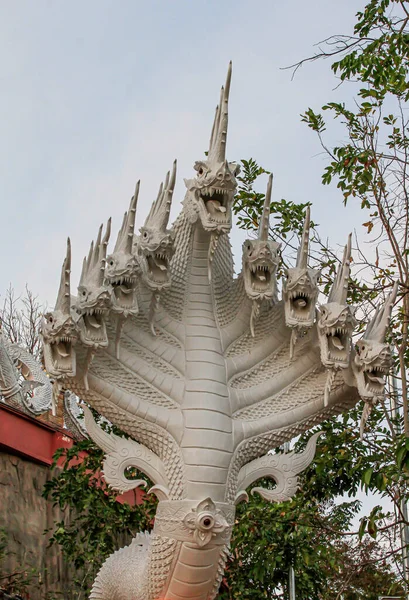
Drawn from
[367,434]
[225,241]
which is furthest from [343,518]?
[225,241]

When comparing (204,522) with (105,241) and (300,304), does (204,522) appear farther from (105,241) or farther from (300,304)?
(105,241)

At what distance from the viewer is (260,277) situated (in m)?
5.66

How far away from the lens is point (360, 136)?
7.63m

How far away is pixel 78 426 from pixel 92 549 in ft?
5.16

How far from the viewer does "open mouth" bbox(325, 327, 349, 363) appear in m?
5.57

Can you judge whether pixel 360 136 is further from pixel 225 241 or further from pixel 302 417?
pixel 302 417

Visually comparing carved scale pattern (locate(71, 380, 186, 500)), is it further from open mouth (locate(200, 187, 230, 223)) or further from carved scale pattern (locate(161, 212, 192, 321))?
open mouth (locate(200, 187, 230, 223))

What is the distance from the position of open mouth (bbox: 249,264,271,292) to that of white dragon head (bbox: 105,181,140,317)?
2.43ft

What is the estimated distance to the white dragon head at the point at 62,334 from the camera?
5199mm

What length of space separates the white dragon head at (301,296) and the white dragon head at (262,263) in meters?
0.12

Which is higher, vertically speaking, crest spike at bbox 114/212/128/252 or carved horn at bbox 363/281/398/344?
crest spike at bbox 114/212/128/252

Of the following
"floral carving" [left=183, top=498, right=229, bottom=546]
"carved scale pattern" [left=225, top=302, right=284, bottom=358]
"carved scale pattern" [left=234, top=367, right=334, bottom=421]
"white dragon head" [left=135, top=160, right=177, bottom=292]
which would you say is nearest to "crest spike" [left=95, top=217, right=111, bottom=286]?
"white dragon head" [left=135, top=160, right=177, bottom=292]

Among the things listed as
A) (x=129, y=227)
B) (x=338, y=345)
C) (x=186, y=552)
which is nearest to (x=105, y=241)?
(x=129, y=227)

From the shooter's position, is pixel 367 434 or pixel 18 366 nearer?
pixel 367 434
